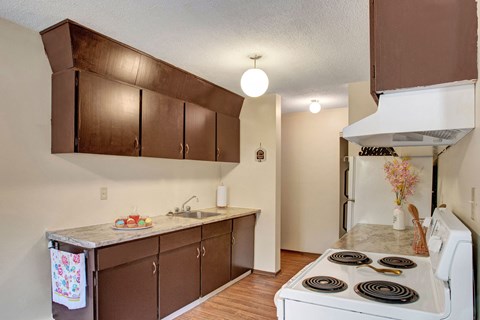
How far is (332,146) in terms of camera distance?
5.03 metres

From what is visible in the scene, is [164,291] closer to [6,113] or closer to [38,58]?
[6,113]

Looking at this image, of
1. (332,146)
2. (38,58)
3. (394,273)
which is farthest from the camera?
(332,146)

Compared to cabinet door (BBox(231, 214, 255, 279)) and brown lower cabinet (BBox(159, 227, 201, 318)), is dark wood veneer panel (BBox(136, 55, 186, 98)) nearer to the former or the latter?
brown lower cabinet (BBox(159, 227, 201, 318))

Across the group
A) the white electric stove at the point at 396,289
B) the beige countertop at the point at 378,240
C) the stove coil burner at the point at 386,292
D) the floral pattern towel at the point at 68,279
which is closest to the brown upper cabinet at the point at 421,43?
the white electric stove at the point at 396,289

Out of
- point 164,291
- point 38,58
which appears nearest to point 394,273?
point 164,291

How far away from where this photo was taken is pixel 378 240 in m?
2.28

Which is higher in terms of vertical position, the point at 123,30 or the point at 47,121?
the point at 123,30

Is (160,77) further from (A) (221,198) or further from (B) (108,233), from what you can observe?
(A) (221,198)

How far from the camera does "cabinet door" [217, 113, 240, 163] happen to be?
13.2 ft

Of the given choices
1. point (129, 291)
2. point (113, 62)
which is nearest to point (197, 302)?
point (129, 291)

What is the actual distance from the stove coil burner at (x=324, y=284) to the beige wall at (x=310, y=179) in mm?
3729

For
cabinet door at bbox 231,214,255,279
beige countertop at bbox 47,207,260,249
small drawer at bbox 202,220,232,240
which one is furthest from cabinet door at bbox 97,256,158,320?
cabinet door at bbox 231,214,255,279

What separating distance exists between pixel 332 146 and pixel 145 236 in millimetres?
3477

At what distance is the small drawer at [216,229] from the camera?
3.25 m
